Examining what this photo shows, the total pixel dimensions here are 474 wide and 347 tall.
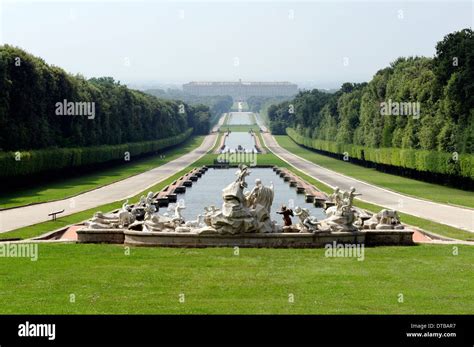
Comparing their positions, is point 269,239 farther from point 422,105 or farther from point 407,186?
point 422,105

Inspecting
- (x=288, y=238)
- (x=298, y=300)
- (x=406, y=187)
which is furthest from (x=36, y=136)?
(x=298, y=300)

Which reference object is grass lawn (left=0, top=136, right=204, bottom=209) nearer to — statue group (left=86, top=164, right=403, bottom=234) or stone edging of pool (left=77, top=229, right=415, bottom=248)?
statue group (left=86, top=164, right=403, bottom=234)

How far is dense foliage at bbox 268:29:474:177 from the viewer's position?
211ft

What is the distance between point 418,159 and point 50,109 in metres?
29.1

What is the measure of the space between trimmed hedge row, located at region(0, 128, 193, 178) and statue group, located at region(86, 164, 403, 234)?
28068mm

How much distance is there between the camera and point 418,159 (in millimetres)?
70312

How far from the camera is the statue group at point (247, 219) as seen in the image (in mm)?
29656

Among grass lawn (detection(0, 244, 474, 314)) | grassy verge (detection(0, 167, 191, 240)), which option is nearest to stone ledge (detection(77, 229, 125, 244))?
grass lawn (detection(0, 244, 474, 314))

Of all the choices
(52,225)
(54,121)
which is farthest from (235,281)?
(54,121)

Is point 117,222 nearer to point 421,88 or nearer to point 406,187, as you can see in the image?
point 406,187

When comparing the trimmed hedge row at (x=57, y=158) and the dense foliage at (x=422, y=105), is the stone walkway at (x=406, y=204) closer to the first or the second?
the dense foliage at (x=422, y=105)

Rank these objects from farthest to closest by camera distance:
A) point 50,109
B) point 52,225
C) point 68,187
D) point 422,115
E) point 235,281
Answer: point 422,115, point 50,109, point 68,187, point 52,225, point 235,281

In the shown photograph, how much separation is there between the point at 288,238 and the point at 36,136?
137 feet
